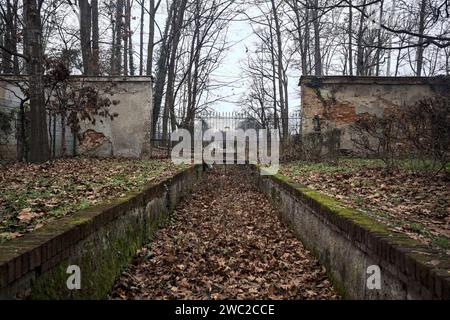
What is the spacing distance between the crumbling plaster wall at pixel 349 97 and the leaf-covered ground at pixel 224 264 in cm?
816

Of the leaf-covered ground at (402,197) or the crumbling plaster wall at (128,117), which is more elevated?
the crumbling plaster wall at (128,117)

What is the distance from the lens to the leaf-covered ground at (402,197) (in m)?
3.78

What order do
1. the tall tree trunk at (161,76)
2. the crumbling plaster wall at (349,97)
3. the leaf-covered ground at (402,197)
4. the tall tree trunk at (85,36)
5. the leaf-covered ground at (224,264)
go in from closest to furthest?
1. the leaf-covered ground at (402,197)
2. the leaf-covered ground at (224,264)
3. the crumbling plaster wall at (349,97)
4. the tall tree trunk at (85,36)
5. the tall tree trunk at (161,76)

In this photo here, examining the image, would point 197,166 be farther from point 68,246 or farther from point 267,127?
point 68,246

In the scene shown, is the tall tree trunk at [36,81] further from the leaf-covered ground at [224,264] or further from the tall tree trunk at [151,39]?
the tall tree trunk at [151,39]

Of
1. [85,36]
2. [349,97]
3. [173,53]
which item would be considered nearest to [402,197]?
[349,97]

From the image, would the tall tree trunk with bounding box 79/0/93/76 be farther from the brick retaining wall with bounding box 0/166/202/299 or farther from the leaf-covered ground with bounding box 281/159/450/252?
the brick retaining wall with bounding box 0/166/202/299

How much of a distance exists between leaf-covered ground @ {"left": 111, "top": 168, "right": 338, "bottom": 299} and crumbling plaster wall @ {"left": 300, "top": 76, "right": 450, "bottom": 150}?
26.8 feet

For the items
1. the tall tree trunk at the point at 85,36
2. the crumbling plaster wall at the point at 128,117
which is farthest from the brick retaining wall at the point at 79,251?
the tall tree trunk at the point at 85,36

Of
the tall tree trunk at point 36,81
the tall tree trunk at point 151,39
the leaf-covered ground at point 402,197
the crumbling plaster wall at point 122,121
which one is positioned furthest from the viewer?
the tall tree trunk at point 151,39

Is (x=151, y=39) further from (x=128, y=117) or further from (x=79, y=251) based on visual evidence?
(x=79, y=251)

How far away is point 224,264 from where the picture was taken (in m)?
5.14

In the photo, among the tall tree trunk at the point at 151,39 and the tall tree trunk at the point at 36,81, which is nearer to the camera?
the tall tree trunk at the point at 36,81

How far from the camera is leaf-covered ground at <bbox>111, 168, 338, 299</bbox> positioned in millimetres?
4188
